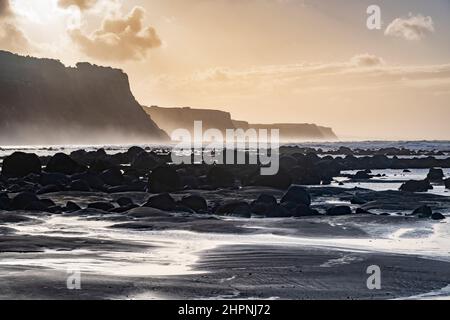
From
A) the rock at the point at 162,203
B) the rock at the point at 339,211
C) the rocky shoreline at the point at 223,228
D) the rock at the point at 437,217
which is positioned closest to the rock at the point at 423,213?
the rocky shoreline at the point at 223,228

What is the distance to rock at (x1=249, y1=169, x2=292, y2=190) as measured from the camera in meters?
37.9

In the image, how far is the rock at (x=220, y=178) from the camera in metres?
38.7

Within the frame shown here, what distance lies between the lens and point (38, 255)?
14.8 meters

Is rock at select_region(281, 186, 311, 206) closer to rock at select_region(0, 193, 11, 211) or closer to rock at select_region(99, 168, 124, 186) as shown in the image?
rock at select_region(0, 193, 11, 211)

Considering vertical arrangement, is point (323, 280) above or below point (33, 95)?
below

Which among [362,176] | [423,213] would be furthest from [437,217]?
[362,176]

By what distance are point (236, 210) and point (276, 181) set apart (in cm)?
1366

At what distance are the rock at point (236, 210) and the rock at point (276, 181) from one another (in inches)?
502

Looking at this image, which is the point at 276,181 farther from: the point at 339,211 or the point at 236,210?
the point at 236,210

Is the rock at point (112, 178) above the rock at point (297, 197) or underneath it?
above

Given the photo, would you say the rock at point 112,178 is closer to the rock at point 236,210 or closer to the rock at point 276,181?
the rock at point 276,181
